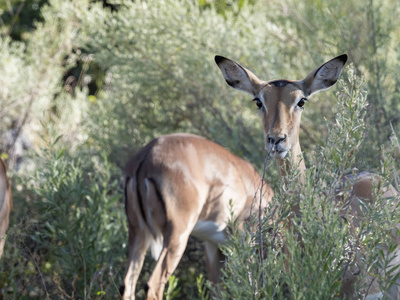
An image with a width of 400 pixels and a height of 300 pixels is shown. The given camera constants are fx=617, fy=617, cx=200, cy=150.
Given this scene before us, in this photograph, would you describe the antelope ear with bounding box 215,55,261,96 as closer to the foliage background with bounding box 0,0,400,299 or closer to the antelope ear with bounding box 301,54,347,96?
the antelope ear with bounding box 301,54,347,96

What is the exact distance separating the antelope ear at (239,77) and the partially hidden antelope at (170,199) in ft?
2.61

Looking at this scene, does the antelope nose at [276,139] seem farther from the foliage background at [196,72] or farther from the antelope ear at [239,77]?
the foliage background at [196,72]

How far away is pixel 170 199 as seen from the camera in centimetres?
481

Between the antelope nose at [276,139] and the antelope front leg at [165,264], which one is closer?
the antelope nose at [276,139]

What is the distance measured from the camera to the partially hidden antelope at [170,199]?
4766 mm

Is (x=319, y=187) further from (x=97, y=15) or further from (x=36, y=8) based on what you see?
(x=36, y=8)

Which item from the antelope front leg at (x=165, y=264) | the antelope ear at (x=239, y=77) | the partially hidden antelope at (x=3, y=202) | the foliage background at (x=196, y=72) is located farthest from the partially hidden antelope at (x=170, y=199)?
the partially hidden antelope at (x=3, y=202)

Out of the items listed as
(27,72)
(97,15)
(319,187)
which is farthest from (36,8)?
(319,187)

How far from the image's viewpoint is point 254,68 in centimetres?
688

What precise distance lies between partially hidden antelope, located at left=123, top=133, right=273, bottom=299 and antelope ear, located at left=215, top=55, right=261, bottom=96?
0.80 m

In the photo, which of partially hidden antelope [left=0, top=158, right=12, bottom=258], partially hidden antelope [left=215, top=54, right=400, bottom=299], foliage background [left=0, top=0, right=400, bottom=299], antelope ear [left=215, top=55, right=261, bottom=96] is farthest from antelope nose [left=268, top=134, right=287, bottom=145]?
partially hidden antelope [left=0, top=158, right=12, bottom=258]

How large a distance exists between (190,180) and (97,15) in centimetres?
331

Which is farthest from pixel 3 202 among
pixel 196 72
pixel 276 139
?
pixel 196 72

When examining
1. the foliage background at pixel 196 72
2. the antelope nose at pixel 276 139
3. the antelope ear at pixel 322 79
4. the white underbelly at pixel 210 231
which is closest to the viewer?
the antelope nose at pixel 276 139
